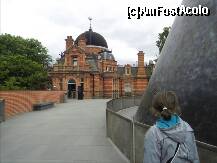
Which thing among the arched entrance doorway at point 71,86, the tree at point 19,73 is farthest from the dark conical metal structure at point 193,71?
the arched entrance doorway at point 71,86

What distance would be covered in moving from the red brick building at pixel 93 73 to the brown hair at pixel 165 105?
165 feet

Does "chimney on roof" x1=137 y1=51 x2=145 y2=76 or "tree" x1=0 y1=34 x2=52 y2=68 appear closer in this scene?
"tree" x1=0 y1=34 x2=52 y2=68

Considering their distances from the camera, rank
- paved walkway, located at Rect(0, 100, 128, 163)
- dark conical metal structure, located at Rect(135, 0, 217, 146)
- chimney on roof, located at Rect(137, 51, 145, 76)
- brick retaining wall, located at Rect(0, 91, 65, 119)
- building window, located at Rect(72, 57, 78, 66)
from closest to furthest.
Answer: dark conical metal structure, located at Rect(135, 0, 217, 146) → paved walkway, located at Rect(0, 100, 128, 163) → brick retaining wall, located at Rect(0, 91, 65, 119) → building window, located at Rect(72, 57, 78, 66) → chimney on roof, located at Rect(137, 51, 145, 76)

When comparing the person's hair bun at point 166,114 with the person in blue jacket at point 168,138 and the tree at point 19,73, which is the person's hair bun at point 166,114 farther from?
the tree at point 19,73

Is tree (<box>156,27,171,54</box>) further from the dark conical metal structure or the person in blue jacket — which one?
the person in blue jacket

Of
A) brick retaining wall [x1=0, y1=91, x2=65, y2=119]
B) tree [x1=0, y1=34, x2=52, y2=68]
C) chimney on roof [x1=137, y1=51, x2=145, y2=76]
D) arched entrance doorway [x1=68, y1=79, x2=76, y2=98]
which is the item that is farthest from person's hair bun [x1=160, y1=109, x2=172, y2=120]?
chimney on roof [x1=137, y1=51, x2=145, y2=76]

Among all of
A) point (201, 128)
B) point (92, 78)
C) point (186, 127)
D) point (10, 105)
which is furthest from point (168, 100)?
point (92, 78)

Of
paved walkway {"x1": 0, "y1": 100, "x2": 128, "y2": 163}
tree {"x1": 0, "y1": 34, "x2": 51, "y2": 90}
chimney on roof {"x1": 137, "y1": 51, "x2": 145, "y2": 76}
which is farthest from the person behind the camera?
chimney on roof {"x1": 137, "y1": 51, "x2": 145, "y2": 76}

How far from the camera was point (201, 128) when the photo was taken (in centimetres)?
814

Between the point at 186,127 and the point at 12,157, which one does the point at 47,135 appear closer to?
the point at 12,157

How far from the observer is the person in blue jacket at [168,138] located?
375 cm

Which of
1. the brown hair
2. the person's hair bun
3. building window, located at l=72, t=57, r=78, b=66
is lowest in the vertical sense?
the person's hair bun

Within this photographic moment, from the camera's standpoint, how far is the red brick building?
5762 cm

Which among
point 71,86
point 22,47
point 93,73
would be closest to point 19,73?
point 71,86
